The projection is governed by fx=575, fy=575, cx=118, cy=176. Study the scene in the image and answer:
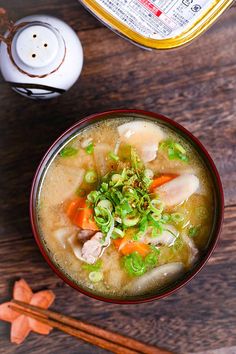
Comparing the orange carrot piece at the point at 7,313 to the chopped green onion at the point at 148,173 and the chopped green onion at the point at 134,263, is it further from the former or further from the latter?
the chopped green onion at the point at 148,173

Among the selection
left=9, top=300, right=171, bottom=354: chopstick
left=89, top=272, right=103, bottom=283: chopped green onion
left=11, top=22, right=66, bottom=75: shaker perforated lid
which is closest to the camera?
left=11, top=22, right=66, bottom=75: shaker perforated lid

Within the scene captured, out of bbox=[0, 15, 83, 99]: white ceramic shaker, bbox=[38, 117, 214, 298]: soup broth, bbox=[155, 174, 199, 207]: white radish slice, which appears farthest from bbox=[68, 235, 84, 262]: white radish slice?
bbox=[0, 15, 83, 99]: white ceramic shaker

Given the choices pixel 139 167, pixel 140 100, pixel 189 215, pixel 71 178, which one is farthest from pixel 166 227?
pixel 140 100

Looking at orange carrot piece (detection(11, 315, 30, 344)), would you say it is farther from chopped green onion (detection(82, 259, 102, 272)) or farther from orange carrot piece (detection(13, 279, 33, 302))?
chopped green onion (detection(82, 259, 102, 272))

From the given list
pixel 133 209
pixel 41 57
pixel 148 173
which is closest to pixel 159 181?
pixel 148 173

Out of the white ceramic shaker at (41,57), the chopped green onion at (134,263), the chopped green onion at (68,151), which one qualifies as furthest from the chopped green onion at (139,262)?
the white ceramic shaker at (41,57)

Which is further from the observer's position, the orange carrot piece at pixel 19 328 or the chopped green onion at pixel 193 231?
the orange carrot piece at pixel 19 328

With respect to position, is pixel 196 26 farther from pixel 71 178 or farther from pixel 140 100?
pixel 71 178
